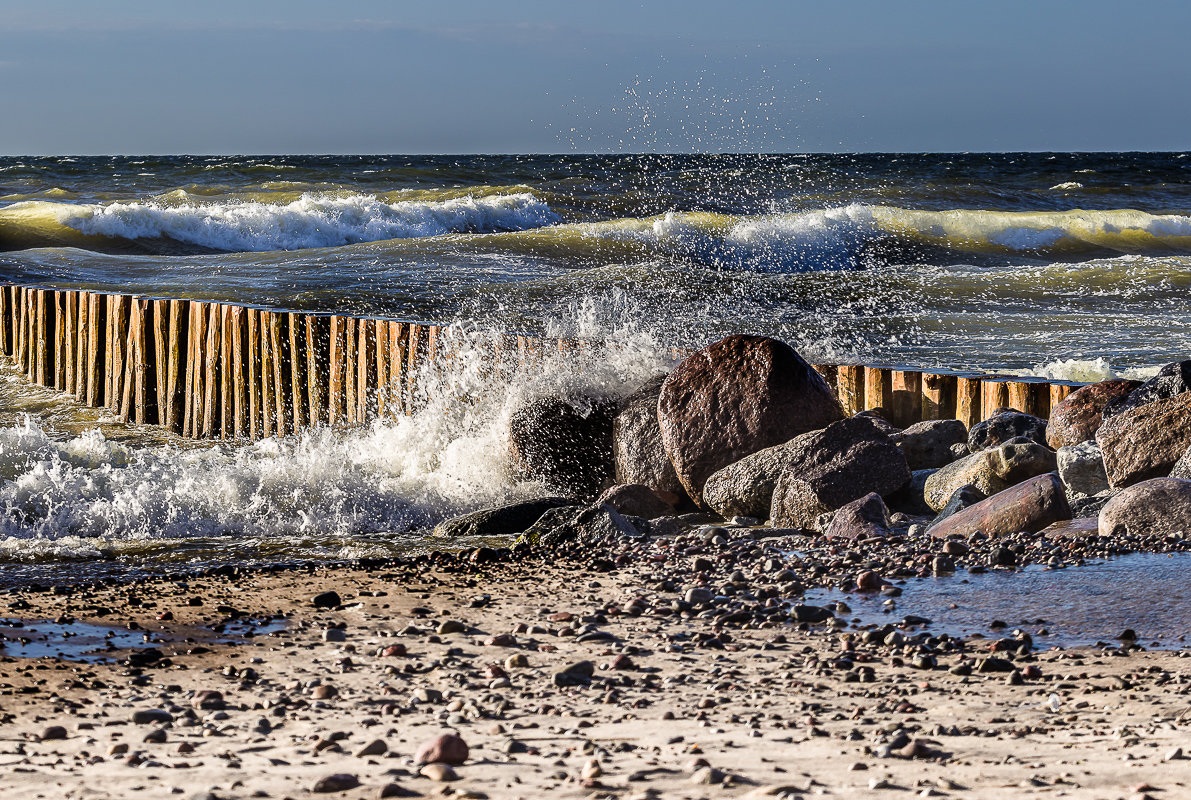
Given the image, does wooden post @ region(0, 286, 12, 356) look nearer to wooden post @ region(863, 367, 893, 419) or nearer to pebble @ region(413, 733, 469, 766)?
wooden post @ region(863, 367, 893, 419)

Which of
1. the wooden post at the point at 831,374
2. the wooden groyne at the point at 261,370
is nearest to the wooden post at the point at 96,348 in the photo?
the wooden groyne at the point at 261,370

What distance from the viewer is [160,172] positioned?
4081 centimetres

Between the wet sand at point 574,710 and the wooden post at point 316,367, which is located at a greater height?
the wooden post at point 316,367

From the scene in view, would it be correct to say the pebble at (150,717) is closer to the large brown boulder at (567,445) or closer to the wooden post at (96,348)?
the large brown boulder at (567,445)

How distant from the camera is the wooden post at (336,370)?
28.1ft

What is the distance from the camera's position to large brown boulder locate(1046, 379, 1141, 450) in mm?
5777

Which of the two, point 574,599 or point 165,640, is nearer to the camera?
point 165,640

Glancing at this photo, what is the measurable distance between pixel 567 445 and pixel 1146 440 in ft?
10.1

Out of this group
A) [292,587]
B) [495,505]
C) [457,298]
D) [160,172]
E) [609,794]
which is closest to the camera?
[609,794]

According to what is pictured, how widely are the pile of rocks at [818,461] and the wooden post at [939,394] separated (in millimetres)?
243

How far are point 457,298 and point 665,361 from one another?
28.9 feet

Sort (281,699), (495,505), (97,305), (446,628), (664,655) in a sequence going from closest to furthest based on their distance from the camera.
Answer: (281,699) < (664,655) < (446,628) < (495,505) < (97,305)

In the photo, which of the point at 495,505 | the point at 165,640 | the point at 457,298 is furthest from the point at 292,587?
the point at 457,298

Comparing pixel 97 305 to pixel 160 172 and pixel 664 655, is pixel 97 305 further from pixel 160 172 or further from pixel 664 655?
pixel 160 172
